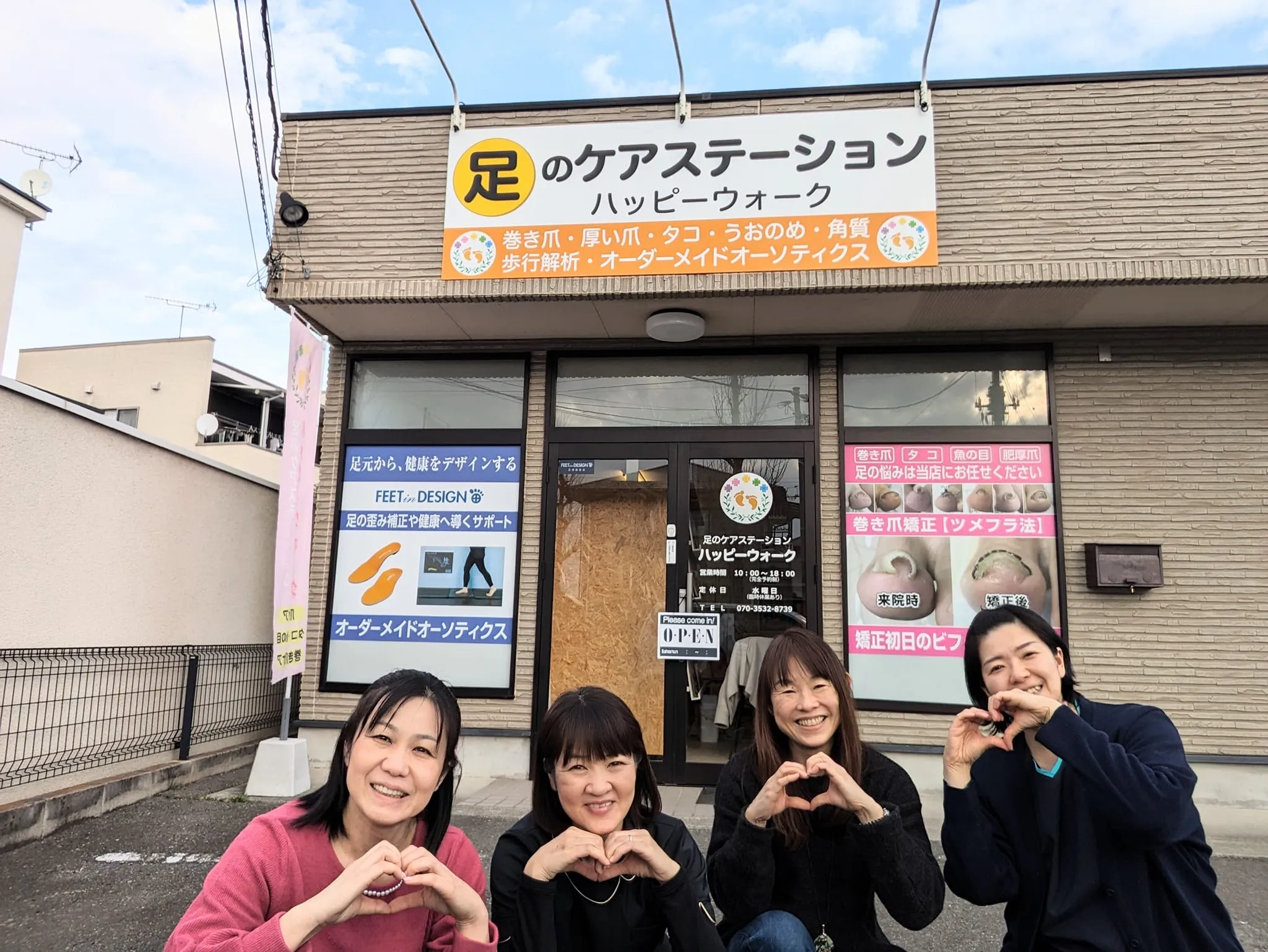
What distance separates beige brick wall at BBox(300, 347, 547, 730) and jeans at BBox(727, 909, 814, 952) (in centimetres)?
370

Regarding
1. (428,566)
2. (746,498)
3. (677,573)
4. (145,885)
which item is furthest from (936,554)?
(145,885)

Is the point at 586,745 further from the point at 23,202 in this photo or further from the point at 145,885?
the point at 23,202

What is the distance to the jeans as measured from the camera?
1.82 metres

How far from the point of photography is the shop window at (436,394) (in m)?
5.89

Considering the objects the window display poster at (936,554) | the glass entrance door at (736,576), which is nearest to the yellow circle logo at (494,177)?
the glass entrance door at (736,576)

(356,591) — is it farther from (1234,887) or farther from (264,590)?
(1234,887)

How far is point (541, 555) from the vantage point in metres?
5.58

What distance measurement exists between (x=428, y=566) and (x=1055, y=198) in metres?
5.05

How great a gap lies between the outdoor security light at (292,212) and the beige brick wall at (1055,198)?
30 centimetres

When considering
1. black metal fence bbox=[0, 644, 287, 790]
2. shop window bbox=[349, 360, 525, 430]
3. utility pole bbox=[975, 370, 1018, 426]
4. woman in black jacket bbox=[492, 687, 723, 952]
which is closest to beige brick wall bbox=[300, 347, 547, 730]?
shop window bbox=[349, 360, 525, 430]

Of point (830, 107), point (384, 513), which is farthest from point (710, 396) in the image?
point (384, 513)

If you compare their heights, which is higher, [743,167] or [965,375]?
[743,167]

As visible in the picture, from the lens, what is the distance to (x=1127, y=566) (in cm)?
493

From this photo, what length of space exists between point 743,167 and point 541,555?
10.2 ft
